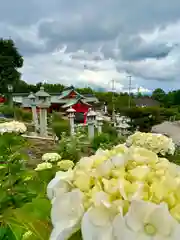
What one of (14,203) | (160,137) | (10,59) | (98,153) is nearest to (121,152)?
(98,153)

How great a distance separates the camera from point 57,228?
60 cm

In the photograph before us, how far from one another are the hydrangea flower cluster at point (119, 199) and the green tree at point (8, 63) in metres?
26.3

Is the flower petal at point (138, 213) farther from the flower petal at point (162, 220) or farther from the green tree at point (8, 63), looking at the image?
the green tree at point (8, 63)

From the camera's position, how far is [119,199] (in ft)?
1.90


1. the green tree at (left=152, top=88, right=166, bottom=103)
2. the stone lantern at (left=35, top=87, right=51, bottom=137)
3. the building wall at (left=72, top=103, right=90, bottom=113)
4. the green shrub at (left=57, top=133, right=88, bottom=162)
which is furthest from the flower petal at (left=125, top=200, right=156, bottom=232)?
the green tree at (left=152, top=88, right=166, bottom=103)

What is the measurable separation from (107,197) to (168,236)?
12cm

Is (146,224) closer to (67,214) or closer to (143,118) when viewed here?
(67,214)

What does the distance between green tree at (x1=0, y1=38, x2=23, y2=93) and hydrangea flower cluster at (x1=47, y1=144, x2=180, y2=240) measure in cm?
2632

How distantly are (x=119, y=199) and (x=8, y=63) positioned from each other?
87.1 feet

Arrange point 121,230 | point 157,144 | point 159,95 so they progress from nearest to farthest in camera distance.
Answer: point 121,230, point 157,144, point 159,95

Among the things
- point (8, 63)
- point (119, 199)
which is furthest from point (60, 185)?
point (8, 63)

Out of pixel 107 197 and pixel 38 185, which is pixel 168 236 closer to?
pixel 107 197

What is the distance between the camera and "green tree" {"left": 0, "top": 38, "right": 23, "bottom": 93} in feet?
85.7

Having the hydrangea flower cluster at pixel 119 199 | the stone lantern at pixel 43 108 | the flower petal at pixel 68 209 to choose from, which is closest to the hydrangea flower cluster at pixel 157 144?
Result: the hydrangea flower cluster at pixel 119 199
